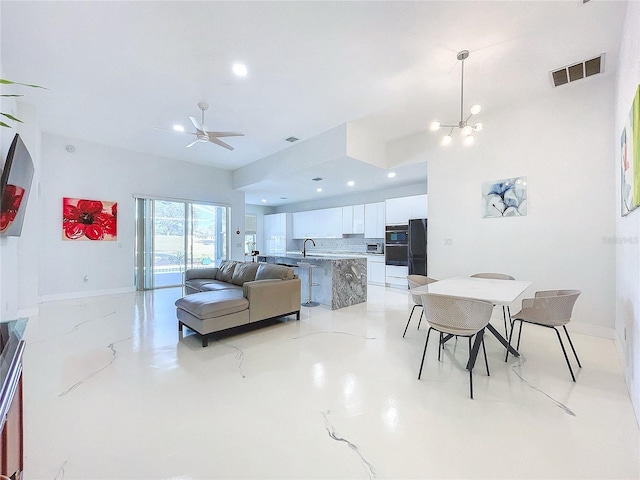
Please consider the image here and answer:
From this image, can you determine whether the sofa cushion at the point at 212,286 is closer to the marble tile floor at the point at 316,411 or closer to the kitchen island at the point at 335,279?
the marble tile floor at the point at 316,411

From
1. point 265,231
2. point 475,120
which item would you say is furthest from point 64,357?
point 265,231

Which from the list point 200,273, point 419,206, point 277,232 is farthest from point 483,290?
point 277,232

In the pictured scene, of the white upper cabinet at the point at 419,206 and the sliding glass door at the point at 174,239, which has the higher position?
the white upper cabinet at the point at 419,206

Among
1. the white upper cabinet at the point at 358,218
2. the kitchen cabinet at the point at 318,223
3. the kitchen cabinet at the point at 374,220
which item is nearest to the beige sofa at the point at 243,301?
the kitchen cabinet at the point at 374,220

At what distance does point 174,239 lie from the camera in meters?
7.11

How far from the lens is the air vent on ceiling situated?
124 inches

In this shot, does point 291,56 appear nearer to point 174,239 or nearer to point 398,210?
point 398,210

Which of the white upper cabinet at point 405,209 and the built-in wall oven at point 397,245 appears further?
the built-in wall oven at point 397,245

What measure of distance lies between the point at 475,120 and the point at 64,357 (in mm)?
6176

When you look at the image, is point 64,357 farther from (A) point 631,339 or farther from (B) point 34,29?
(A) point 631,339

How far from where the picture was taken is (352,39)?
9.29 ft

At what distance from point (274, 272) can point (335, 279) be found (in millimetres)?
1174

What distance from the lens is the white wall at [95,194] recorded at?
5.40m

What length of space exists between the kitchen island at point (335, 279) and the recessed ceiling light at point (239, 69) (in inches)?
116
